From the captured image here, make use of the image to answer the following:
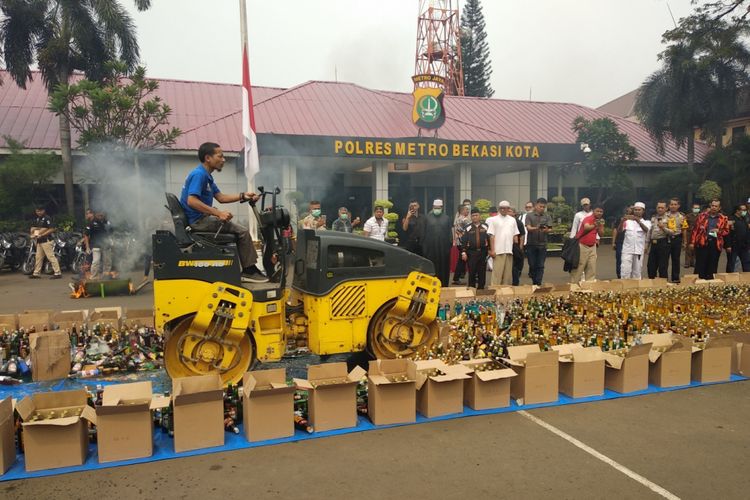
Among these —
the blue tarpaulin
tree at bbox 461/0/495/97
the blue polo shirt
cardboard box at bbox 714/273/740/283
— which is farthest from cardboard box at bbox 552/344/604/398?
tree at bbox 461/0/495/97

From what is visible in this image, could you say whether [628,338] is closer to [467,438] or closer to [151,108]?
[467,438]

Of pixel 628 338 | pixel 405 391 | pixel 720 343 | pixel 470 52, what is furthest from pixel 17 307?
pixel 470 52

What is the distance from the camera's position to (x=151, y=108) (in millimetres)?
14594

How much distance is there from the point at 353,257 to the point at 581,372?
7.40 ft

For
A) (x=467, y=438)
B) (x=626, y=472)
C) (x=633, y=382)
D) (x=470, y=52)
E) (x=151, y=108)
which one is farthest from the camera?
(x=470, y=52)

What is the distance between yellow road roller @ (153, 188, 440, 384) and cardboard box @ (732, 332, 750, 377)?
2939 millimetres

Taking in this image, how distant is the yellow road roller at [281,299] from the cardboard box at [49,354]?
128 cm

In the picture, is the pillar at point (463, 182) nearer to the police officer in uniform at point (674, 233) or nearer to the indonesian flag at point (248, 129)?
the police officer in uniform at point (674, 233)

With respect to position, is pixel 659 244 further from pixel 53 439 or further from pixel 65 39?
pixel 65 39

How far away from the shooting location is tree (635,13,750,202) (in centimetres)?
2302

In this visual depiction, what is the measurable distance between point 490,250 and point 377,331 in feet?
14.8

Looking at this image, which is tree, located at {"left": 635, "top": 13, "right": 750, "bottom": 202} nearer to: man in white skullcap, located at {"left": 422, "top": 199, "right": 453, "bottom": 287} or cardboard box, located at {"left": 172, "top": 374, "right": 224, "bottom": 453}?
man in white skullcap, located at {"left": 422, "top": 199, "right": 453, "bottom": 287}

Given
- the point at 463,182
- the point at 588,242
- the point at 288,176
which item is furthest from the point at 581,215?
the point at 463,182

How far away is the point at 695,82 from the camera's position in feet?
76.5
